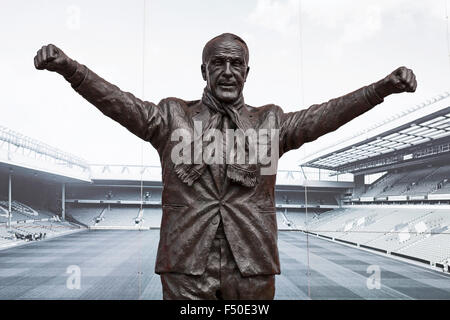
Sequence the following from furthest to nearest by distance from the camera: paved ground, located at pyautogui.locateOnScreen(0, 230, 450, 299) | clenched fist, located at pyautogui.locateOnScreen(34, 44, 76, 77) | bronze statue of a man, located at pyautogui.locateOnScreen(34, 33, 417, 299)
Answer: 1. paved ground, located at pyautogui.locateOnScreen(0, 230, 450, 299)
2. bronze statue of a man, located at pyautogui.locateOnScreen(34, 33, 417, 299)
3. clenched fist, located at pyautogui.locateOnScreen(34, 44, 76, 77)

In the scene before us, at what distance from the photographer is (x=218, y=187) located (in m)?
1.54

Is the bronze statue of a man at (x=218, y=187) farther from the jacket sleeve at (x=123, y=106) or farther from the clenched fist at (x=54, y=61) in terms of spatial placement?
the clenched fist at (x=54, y=61)

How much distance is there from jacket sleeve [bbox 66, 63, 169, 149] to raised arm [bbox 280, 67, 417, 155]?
65cm

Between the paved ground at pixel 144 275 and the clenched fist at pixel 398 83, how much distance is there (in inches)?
197

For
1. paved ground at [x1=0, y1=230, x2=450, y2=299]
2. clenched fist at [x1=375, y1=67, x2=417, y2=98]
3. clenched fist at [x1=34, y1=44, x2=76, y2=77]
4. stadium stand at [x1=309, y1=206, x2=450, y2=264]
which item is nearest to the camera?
clenched fist at [x1=34, y1=44, x2=76, y2=77]

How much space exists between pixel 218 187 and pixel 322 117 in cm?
62

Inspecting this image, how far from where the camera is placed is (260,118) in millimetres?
1689

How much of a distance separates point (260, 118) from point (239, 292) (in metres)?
0.88

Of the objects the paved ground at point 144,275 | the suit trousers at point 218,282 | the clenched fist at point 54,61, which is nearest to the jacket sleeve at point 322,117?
the suit trousers at point 218,282

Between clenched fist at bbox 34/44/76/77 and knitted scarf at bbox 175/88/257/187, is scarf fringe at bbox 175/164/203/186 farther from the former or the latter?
clenched fist at bbox 34/44/76/77

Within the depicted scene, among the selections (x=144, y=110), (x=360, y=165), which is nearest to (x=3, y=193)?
(x=144, y=110)

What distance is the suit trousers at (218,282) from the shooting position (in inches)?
59.1

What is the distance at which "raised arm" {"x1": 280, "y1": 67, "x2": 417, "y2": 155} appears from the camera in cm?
141

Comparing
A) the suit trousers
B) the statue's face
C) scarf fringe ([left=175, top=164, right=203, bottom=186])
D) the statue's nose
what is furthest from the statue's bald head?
the suit trousers
